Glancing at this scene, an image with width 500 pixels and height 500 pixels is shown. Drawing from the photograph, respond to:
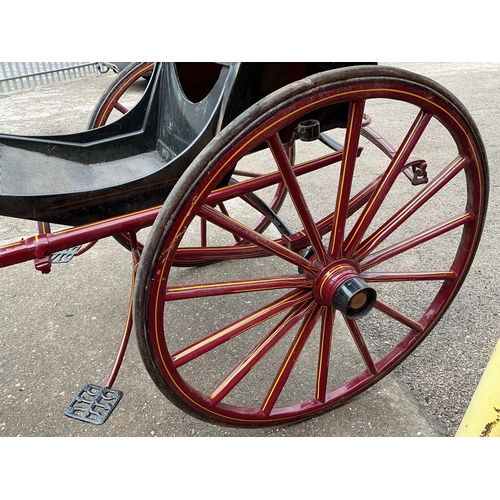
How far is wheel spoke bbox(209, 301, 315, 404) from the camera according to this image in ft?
3.92

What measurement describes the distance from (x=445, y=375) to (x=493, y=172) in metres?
1.97

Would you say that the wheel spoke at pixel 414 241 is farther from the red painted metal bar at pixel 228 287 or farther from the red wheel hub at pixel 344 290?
the red painted metal bar at pixel 228 287

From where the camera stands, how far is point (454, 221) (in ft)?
4.35

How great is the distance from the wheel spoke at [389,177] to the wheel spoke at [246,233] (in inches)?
5.7

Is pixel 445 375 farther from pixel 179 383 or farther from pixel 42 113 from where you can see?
pixel 42 113

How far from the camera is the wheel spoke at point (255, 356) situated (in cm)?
119

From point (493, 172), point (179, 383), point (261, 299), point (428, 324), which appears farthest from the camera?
point (493, 172)

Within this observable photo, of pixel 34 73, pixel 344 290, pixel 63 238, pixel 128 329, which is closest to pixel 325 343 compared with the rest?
pixel 344 290

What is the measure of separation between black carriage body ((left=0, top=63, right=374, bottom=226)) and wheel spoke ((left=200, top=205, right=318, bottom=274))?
24 cm

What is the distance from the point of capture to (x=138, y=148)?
1706 millimetres

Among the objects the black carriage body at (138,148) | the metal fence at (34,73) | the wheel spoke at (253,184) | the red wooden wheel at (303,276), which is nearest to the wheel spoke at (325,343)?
the red wooden wheel at (303,276)

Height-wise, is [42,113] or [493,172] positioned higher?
[493,172]

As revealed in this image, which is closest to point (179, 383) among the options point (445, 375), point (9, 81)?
point (445, 375)

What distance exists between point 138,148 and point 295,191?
84 centimetres
